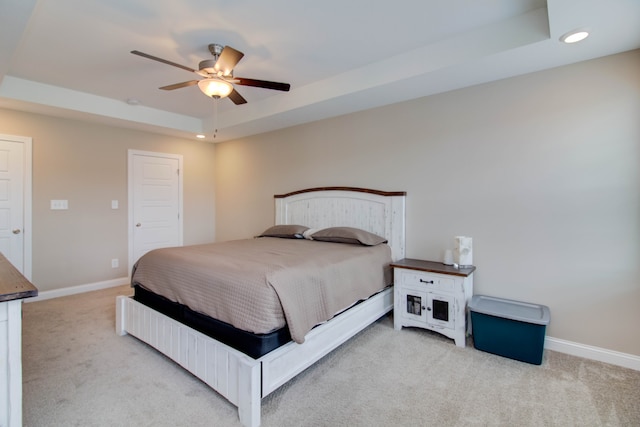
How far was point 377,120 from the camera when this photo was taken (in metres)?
3.64

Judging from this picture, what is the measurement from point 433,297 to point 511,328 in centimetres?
62

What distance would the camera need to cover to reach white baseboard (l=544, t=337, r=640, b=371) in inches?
90.1

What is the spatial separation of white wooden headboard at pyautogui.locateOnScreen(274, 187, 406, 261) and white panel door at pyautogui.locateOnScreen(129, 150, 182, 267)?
6.11 feet

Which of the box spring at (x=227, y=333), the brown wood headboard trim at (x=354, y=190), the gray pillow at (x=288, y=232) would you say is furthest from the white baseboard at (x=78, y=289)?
the brown wood headboard trim at (x=354, y=190)

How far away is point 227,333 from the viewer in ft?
6.43

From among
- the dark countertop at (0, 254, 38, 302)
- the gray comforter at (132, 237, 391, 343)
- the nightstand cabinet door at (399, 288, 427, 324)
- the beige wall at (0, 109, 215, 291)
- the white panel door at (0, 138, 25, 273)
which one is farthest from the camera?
the beige wall at (0, 109, 215, 291)

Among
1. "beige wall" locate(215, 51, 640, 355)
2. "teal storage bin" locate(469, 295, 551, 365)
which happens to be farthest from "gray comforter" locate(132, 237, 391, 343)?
"beige wall" locate(215, 51, 640, 355)

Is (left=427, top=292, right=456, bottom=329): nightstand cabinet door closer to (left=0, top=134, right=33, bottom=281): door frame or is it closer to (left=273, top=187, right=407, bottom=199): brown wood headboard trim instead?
(left=273, top=187, right=407, bottom=199): brown wood headboard trim

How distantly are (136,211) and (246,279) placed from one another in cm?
365

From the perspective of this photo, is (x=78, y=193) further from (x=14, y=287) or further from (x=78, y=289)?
(x=14, y=287)

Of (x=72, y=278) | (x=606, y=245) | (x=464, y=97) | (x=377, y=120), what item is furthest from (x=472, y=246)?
(x=72, y=278)

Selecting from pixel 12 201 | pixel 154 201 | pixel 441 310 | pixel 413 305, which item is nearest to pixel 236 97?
pixel 413 305

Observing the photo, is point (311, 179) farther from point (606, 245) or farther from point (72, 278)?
point (72, 278)

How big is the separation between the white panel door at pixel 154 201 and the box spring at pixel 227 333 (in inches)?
106
